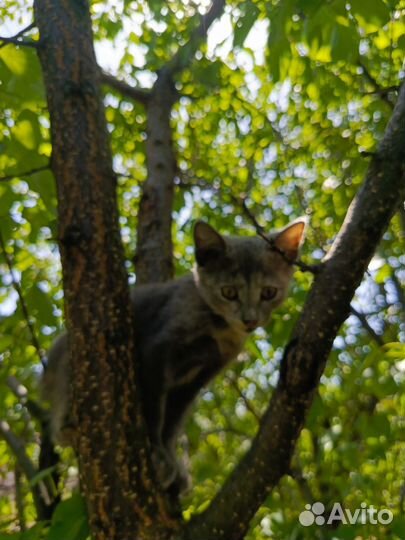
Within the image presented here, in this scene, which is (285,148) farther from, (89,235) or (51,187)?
(89,235)

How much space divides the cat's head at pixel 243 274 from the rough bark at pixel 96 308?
87 centimetres

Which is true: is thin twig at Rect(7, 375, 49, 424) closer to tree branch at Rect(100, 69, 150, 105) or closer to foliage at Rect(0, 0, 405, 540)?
foliage at Rect(0, 0, 405, 540)

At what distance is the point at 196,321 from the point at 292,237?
1.74ft

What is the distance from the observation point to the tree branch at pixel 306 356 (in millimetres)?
1609

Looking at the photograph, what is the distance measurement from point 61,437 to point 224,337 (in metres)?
0.76

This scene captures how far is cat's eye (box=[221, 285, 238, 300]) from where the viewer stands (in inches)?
105

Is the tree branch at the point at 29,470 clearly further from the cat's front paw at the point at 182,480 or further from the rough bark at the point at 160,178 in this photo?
the rough bark at the point at 160,178

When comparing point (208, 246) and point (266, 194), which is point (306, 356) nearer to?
point (208, 246)

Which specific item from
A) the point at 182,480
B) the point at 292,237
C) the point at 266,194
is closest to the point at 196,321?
the point at 292,237

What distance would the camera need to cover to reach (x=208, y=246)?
2793 millimetres

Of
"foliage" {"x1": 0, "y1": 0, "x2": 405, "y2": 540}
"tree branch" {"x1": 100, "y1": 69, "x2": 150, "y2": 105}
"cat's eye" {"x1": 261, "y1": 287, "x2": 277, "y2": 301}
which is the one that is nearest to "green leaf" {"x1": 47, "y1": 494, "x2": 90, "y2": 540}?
"foliage" {"x1": 0, "y1": 0, "x2": 405, "y2": 540}

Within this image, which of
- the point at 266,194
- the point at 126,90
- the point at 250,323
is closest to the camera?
the point at 250,323

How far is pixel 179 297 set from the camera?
268 centimetres

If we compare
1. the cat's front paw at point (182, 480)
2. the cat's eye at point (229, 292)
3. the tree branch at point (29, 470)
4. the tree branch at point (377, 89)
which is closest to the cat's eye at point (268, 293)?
the cat's eye at point (229, 292)
